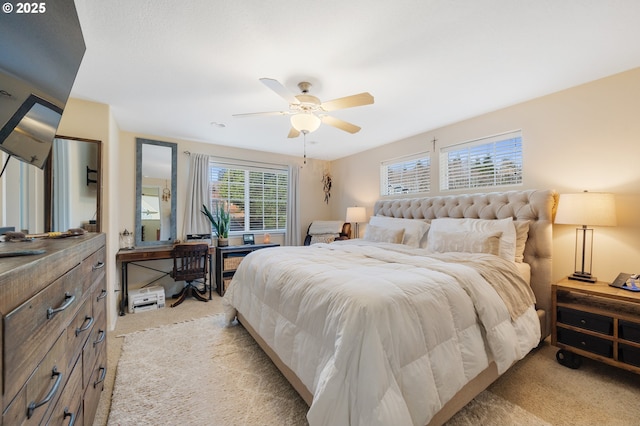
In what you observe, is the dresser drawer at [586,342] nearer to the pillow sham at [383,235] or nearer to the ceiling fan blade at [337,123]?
the pillow sham at [383,235]

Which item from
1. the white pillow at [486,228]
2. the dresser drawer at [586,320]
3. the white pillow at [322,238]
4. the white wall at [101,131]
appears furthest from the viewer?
the white pillow at [322,238]

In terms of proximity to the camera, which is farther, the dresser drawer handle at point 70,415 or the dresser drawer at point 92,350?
the dresser drawer at point 92,350

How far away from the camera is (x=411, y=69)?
7.00ft

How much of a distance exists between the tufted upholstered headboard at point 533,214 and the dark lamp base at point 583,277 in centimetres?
17

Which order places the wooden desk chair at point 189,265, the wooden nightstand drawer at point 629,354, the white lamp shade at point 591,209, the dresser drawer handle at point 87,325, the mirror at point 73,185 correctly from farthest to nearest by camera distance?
the wooden desk chair at point 189,265
the mirror at point 73,185
the white lamp shade at point 591,209
the wooden nightstand drawer at point 629,354
the dresser drawer handle at point 87,325

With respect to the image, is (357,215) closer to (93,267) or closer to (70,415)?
(93,267)

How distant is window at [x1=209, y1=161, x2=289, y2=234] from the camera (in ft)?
14.9

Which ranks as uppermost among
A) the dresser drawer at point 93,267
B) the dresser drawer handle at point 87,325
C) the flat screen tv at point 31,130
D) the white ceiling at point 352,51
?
the white ceiling at point 352,51

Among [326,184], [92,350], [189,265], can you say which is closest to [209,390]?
[92,350]

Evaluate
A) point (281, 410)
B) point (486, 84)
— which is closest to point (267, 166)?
point (486, 84)

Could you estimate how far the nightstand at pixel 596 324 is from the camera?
181 centimetres

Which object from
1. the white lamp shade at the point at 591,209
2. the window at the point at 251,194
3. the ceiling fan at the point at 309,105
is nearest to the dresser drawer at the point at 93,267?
the ceiling fan at the point at 309,105

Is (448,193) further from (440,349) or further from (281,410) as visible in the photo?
(281,410)

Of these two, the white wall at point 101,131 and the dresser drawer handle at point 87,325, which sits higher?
the white wall at point 101,131
